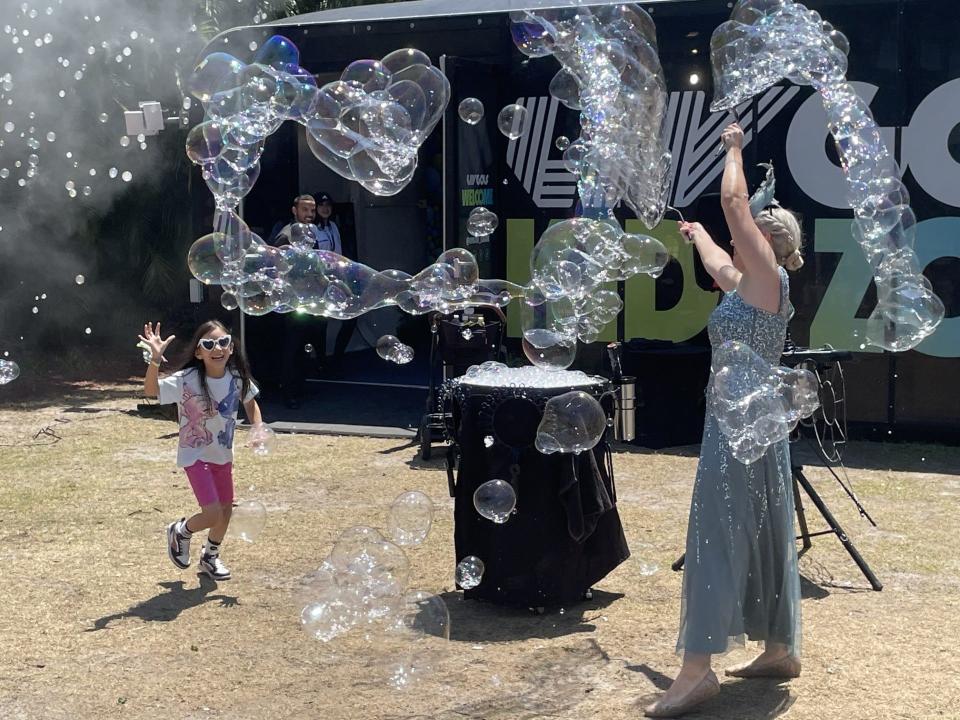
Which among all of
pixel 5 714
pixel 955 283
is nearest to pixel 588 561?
pixel 5 714

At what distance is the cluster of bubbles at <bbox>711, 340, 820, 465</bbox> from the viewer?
4.53 metres

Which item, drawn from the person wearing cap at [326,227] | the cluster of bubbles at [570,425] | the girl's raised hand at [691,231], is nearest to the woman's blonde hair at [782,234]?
the girl's raised hand at [691,231]

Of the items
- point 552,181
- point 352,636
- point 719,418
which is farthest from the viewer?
point 552,181

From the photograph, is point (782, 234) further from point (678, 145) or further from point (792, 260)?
point (678, 145)

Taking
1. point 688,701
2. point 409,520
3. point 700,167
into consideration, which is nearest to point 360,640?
point 409,520

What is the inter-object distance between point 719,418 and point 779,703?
3.59ft

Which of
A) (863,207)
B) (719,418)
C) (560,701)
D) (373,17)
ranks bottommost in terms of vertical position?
(560,701)

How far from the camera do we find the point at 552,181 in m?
10.6

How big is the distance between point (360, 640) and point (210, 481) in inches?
50.2

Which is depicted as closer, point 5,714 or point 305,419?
point 5,714

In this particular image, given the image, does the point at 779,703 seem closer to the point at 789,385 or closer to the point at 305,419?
the point at 789,385

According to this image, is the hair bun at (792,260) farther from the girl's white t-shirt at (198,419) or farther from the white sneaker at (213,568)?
the white sneaker at (213,568)

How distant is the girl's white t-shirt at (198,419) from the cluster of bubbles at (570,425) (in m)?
1.64

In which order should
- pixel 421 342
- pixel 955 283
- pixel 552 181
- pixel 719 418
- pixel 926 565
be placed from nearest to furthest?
pixel 719 418, pixel 926 565, pixel 955 283, pixel 552 181, pixel 421 342
